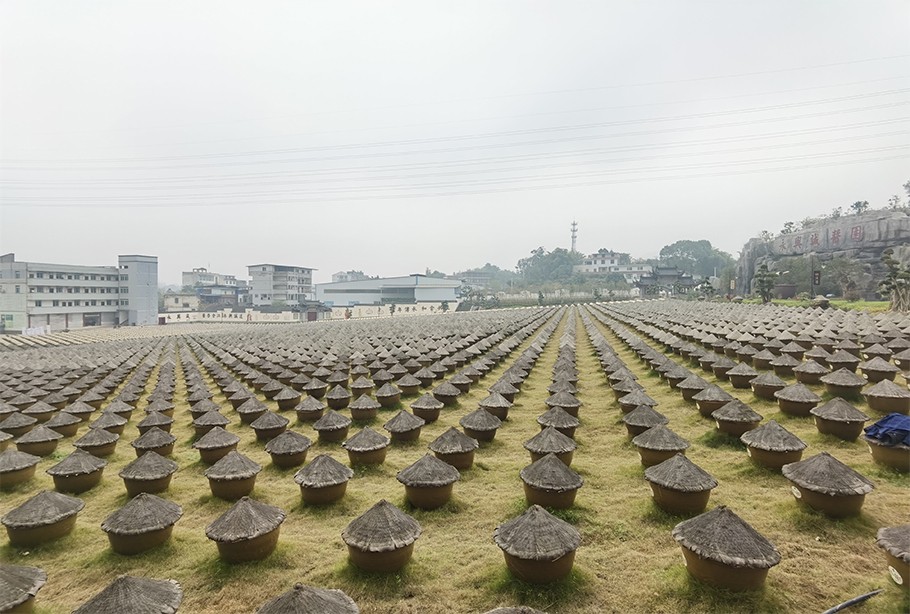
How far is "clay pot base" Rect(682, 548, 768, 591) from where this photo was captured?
5.45 m

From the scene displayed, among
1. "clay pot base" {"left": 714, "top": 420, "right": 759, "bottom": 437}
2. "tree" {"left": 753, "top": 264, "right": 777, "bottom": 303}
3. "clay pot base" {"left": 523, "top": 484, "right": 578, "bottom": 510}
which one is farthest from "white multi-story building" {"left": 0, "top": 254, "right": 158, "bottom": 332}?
"tree" {"left": 753, "top": 264, "right": 777, "bottom": 303}

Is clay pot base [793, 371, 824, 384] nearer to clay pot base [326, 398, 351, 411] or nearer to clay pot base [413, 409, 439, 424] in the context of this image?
clay pot base [413, 409, 439, 424]

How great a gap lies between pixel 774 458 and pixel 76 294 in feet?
300

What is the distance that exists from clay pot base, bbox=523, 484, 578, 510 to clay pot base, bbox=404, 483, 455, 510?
1458mm

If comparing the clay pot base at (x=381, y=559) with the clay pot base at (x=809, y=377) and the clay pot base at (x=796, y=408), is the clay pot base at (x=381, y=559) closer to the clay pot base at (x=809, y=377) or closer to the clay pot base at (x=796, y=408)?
the clay pot base at (x=796, y=408)

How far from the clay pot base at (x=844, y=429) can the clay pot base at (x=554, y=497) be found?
5911 millimetres

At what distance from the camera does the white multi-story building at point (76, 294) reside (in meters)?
65.2

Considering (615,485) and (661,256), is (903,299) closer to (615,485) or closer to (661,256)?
(615,485)

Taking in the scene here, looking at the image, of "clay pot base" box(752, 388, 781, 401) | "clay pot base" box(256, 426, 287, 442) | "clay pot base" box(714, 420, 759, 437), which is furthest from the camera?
"clay pot base" box(752, 388, 781, 401)

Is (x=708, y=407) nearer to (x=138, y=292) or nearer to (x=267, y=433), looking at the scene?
(x=267, y=433)

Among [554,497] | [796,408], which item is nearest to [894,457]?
[796,408]

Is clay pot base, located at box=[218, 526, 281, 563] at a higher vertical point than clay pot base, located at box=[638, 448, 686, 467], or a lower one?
lower

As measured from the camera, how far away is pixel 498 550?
275 inches

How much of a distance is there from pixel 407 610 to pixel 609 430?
766cm
